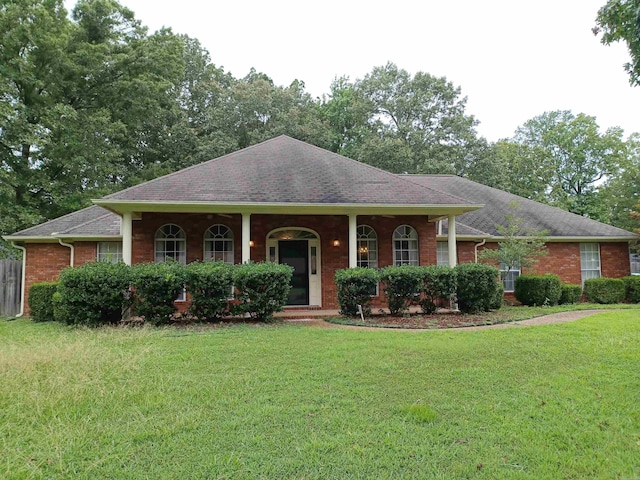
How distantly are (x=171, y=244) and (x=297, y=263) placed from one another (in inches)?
158

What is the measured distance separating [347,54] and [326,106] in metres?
4.56

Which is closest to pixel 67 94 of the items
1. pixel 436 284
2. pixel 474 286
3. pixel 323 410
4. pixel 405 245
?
pixel 405 245

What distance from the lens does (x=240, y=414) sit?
4.00m

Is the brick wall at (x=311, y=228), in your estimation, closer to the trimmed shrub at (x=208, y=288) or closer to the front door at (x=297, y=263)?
the front door at (x=297, y=263)

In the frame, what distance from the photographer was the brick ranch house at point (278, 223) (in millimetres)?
11500

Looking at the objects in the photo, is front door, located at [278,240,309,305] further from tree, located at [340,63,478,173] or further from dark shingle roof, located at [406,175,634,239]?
tree, located at [340,63,478,173]

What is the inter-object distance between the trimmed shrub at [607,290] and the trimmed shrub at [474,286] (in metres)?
6.27

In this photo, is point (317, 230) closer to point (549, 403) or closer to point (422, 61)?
point (549, 403)

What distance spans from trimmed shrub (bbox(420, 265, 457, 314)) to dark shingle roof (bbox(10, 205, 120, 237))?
31.6 ft

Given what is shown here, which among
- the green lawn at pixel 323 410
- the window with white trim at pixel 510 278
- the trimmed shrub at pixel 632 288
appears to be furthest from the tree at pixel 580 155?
the green lawn at pixel 323 410

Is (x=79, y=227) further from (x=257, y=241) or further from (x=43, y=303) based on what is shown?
(x=257, y=241)

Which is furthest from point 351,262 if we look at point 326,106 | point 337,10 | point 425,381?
point 326,106

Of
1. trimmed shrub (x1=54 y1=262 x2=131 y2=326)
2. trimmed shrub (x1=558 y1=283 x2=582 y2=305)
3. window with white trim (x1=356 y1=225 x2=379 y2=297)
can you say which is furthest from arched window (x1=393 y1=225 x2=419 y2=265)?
trimmed shrub (x1=54 y1=262 x2=131 y2=326)

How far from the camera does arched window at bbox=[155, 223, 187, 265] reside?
42.4 feet
